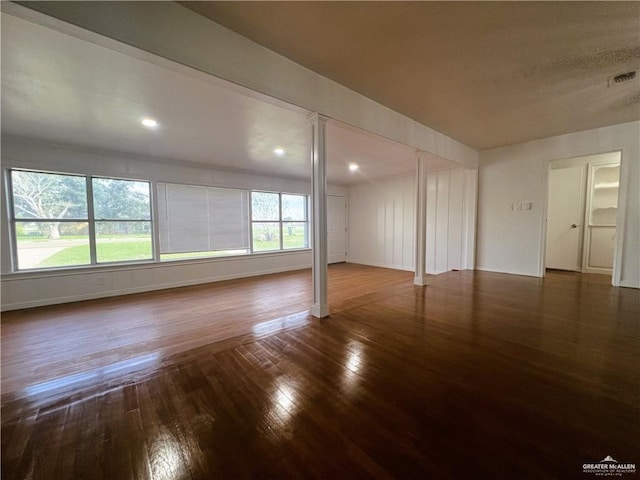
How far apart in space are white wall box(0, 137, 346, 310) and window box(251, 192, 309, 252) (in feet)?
1.13

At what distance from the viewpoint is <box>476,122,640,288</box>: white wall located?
394 cm

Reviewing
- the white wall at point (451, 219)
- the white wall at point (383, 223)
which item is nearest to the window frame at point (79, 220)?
the white wall at point (383, 223)

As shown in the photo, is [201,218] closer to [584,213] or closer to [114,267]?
[114,267]

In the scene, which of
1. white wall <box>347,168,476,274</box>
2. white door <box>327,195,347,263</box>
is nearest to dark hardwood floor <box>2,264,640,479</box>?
white wall <box>347,168,476,274</box>

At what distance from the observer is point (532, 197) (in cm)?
482

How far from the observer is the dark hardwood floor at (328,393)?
45.5 inches

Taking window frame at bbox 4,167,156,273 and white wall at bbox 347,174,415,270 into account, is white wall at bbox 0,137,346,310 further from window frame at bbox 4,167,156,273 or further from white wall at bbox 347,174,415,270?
white wall at bbox 347,174,415,270

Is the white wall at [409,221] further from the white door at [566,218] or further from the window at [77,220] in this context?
the window at [77,220]

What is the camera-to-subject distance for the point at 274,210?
21.6 ft

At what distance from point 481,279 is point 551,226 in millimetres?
2858

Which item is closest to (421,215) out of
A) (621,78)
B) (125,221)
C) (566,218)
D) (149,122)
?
(621,78)

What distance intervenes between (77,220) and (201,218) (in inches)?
75.7

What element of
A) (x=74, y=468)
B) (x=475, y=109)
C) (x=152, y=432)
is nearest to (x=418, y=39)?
(x=475, y=109)

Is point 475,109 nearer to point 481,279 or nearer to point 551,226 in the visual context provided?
point 481,279
